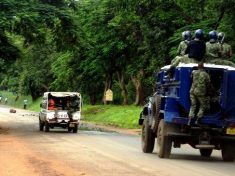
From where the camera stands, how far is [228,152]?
17.1 meters

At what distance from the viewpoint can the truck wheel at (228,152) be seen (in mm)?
17047

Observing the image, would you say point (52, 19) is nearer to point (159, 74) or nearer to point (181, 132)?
point (159, 74)

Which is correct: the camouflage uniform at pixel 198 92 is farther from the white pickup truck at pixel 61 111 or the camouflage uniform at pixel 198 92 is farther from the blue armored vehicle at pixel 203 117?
the white pickup truck at pixel 61 111

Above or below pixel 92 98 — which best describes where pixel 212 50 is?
above

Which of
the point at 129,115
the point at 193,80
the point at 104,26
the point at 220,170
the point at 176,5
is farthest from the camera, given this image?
the point at 104,26

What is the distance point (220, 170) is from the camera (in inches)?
569

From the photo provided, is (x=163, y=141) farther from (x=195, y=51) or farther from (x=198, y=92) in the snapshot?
(x=195, y=51)

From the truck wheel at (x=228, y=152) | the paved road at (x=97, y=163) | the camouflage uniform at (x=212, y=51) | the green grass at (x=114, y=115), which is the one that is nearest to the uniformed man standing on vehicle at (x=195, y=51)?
the camouflage uniform at (x=212, y=51)

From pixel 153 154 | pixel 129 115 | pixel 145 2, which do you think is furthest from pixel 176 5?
pixel 153 154

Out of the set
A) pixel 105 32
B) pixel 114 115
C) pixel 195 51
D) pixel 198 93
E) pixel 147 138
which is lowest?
pixel 147 138

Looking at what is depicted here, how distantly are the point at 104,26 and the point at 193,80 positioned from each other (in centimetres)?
3850

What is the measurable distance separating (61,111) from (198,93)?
55.9 ft

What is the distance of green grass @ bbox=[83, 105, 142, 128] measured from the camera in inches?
1817

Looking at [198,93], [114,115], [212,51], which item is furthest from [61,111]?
[114,115]
